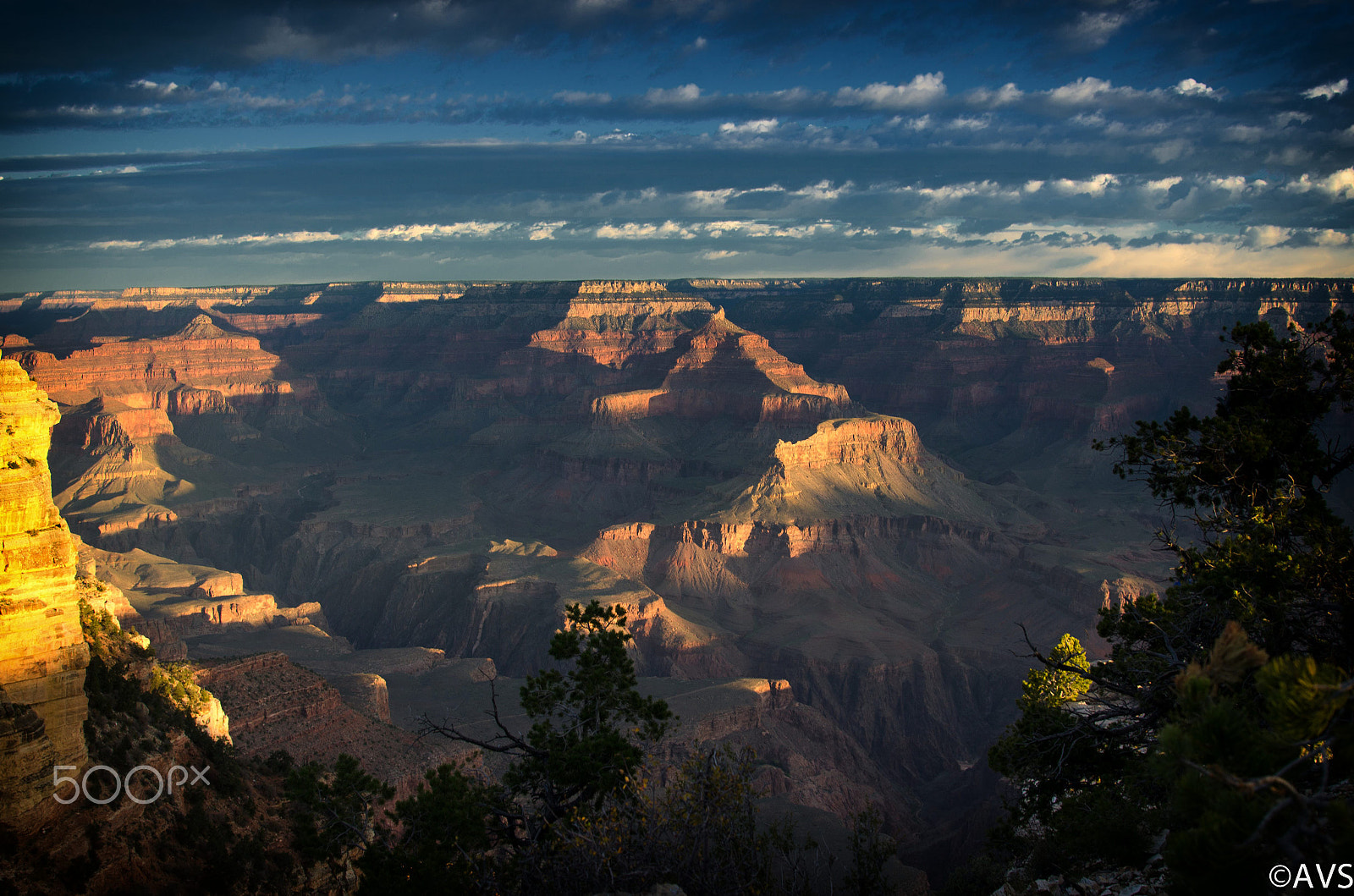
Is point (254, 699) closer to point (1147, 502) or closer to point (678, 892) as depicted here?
point (678, 892)

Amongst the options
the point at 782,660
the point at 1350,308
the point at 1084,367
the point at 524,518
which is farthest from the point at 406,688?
the point at 1350,308

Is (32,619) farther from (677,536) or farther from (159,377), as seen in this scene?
(159,377)

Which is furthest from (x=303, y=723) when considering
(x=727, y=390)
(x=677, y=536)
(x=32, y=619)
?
(x=727, y=390)

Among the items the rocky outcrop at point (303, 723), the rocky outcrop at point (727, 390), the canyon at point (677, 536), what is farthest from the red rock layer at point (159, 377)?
the rocky outcrop at point (303, 723)

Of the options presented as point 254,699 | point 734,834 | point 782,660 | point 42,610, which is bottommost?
point 782,660

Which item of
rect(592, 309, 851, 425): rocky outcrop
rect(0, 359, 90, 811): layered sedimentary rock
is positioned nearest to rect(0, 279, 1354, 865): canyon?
rect(0, 359, 90, 811): layered sedimentary rock

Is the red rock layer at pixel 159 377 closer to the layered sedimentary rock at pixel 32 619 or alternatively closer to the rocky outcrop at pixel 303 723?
the rocky outcrop at pixel 303 723
